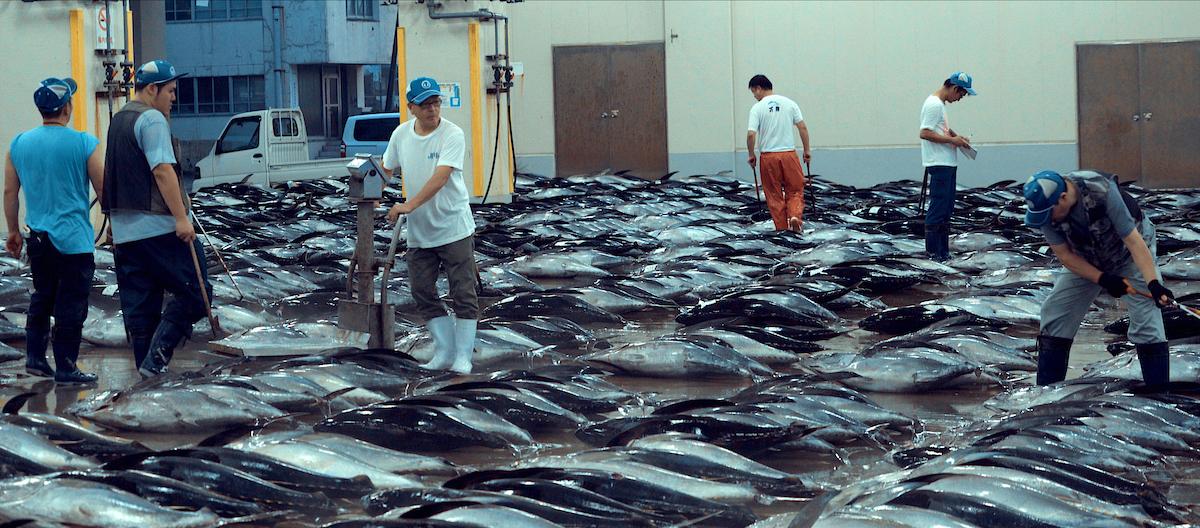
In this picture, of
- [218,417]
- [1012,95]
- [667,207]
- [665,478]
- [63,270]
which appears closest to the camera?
[665,478]

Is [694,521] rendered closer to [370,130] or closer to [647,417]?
[647,417]

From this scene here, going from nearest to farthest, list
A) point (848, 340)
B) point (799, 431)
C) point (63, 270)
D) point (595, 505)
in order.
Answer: point (595, 505)
point (799, 431)
point (63, 270)
point (848, 340)

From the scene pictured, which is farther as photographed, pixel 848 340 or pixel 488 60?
pixel 488 60

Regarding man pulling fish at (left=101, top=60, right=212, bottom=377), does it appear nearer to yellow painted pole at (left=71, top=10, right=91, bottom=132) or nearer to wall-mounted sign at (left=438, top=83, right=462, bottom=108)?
yellow painted pole at (left=71, top=10, right=91, bottom=132)

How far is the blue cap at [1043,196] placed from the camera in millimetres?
5906

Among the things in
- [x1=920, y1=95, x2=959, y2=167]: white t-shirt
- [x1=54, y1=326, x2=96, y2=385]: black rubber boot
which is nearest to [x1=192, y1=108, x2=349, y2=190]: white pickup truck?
[x1=920, y1=95, x2=959, y2=167]: white t-shirt

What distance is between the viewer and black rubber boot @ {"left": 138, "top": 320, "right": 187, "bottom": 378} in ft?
23.6

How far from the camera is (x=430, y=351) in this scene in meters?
7.98

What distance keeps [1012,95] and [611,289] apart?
14.1 metres

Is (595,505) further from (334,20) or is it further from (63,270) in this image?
(334,20)

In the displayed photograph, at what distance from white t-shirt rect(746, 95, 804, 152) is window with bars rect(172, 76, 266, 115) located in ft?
94.2

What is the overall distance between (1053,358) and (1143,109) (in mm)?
16788

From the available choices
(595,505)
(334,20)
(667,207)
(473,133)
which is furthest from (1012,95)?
(334,20)

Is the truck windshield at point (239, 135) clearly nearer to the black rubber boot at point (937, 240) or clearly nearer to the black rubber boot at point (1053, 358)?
the black rubber boot at point (937, 240)
